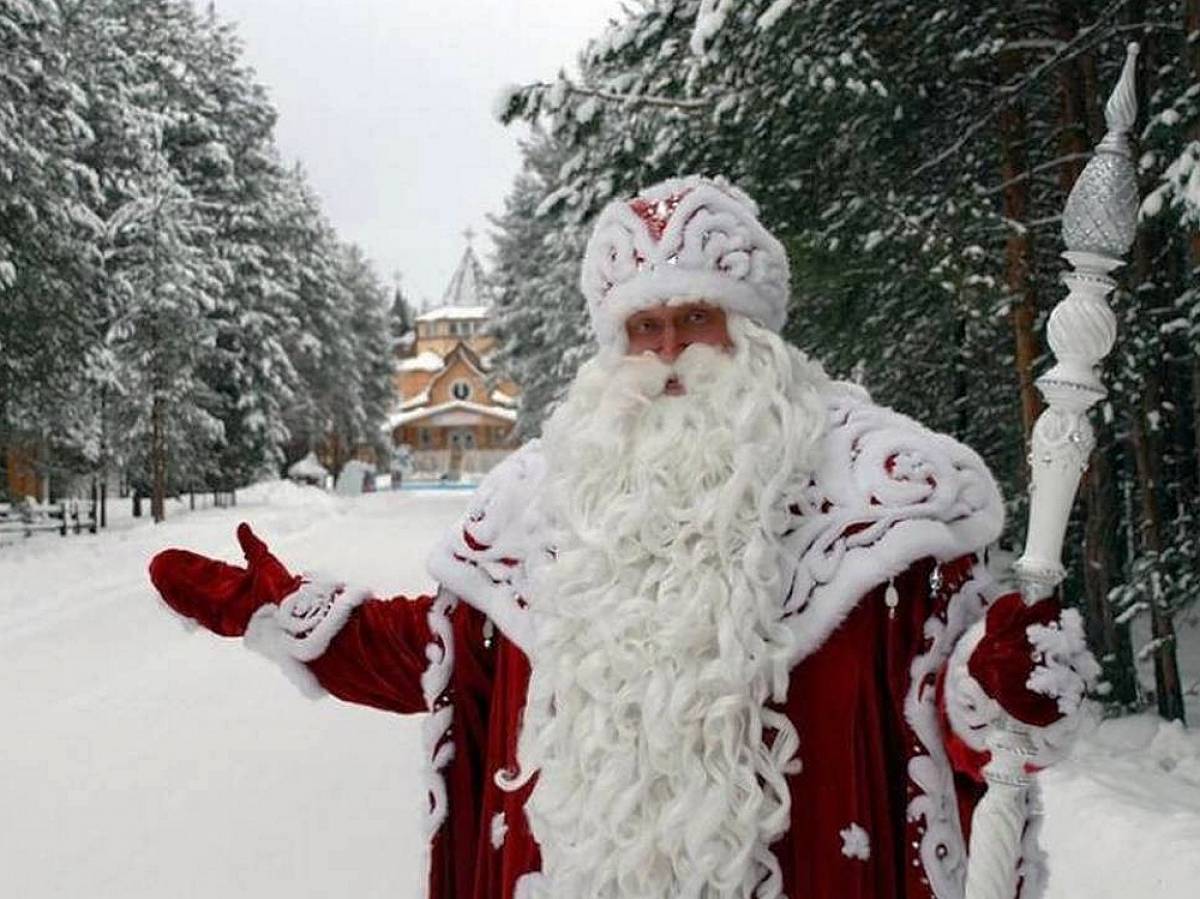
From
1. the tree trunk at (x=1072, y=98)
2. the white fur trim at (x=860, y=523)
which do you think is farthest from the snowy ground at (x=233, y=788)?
the tree trunk at (x=1072, y=98)

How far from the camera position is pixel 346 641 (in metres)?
2.72

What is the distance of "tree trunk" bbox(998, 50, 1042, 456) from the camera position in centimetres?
784

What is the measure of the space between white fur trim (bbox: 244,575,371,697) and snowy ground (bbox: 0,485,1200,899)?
0.57m

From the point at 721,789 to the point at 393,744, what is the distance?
19.0ft

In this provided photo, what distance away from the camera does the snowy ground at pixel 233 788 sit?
196 inches

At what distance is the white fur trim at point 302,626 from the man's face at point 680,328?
0.87m

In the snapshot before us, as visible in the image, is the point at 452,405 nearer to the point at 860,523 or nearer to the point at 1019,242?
the point at 1019,242

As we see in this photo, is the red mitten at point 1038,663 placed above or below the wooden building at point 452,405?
below

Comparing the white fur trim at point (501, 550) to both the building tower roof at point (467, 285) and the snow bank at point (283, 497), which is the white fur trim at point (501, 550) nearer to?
the snow bank at point (283, 497)

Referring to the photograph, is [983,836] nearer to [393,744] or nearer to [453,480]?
[393,744]

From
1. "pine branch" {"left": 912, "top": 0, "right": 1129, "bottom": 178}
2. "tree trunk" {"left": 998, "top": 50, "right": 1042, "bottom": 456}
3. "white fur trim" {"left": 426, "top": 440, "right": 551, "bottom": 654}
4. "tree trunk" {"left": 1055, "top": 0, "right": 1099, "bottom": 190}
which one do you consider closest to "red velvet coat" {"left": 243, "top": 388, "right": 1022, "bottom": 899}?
"white fur trim" {"left": 426, "top": 440, "right": 551, "bottom": 654}

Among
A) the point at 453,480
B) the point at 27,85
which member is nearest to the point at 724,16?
the point at 27,85

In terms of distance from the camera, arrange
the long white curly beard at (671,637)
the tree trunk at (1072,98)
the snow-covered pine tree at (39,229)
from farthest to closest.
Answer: the snow-covered pine tree at (39,229)
the tree trunk at (1072,98)
the long white curly beard at (671,637)

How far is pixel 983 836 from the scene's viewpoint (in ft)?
6.55
